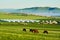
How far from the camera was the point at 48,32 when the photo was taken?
602cm

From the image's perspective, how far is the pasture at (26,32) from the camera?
511 cm

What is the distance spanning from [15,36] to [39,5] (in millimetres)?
1951

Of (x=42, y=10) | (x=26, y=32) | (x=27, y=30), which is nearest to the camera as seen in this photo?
(x=26, y=32)

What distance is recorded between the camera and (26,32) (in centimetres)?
Answer: 599

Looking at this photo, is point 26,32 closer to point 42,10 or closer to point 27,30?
point 27,30

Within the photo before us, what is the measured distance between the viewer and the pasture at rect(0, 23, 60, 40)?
Result: 5.11 metres

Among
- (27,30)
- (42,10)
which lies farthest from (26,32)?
(42,10)

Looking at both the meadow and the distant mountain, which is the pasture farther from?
the distant mountain

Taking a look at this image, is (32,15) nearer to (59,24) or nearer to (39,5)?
(39,5)

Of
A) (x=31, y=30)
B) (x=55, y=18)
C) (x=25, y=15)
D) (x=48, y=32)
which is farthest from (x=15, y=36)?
(x=55, y=18)

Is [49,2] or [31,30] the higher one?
[49,2]

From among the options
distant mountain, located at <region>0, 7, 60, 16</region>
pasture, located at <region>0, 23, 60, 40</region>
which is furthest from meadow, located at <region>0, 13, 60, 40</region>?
distant mountain, located at <region>0, 7, 60, 16</region>

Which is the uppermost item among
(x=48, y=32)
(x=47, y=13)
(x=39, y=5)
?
(x=39, y=5)

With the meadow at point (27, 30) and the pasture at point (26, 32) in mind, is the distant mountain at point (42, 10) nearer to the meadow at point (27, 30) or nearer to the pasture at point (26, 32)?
the meadow at point (27, 30)
